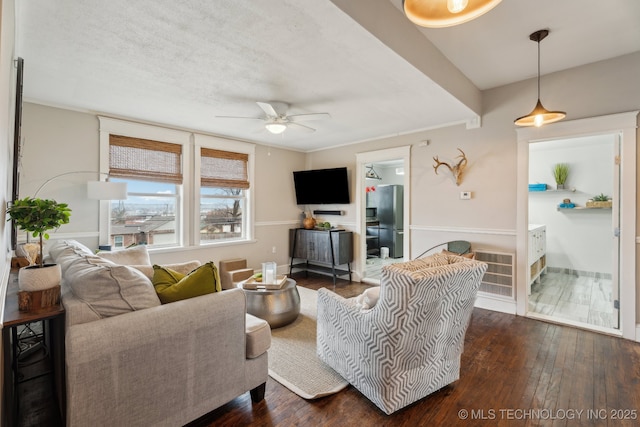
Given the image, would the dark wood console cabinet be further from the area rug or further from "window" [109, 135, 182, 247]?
"window" [109, 135, 182, 247]

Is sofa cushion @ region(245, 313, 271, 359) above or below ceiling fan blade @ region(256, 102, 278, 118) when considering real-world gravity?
below

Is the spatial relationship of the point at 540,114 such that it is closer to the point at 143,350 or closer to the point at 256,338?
the point at 256,338

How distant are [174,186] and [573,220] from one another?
6.77 m

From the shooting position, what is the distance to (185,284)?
1.76 meters

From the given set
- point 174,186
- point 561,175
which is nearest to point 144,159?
point 174,186

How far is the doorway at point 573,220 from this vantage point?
14.9ft

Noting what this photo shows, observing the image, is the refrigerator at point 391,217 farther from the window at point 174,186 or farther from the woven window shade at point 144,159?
the woven window shade at point 144,159

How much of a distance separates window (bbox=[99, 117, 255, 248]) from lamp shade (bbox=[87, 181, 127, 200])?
21.5 inches

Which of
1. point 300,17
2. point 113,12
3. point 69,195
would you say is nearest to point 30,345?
point 69,195

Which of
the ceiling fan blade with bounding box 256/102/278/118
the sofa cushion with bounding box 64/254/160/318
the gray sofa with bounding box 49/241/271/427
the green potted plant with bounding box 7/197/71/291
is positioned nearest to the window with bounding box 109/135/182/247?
the ceiling fan blade with bounding box 256/102/278/118

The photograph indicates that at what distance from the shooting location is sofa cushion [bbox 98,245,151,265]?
2.96 meters

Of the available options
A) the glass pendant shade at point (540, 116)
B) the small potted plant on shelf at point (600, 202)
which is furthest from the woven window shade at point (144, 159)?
the small potted plant on shelf at point (600, 202)

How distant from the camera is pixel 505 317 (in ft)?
11.3

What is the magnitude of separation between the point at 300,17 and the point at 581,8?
2.18 metres
